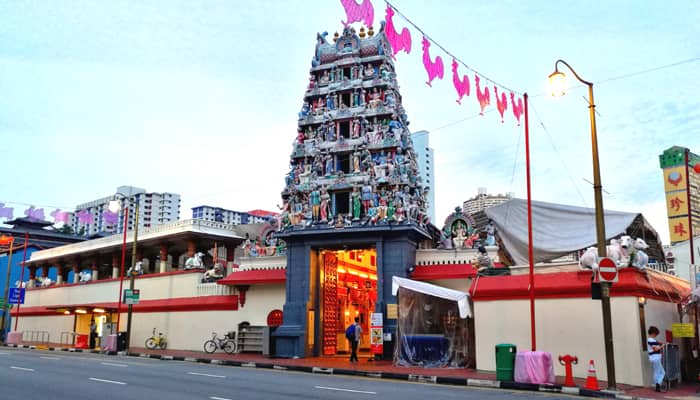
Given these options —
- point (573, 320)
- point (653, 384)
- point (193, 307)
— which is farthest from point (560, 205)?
point (193, 307)

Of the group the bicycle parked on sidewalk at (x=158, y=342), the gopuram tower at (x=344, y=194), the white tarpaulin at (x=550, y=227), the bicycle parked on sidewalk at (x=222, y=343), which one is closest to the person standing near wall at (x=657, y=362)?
the white tarpaulin at (x=550, y=227)

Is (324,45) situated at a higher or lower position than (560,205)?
higher

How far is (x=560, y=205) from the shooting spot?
2536cm

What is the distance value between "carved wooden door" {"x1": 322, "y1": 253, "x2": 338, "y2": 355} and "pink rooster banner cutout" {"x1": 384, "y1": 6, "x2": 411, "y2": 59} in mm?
14326

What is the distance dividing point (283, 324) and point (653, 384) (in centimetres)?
1617

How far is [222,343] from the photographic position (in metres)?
30.9

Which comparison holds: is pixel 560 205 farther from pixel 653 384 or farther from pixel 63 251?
pixel 63 251

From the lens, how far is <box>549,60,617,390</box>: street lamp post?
15.8 m

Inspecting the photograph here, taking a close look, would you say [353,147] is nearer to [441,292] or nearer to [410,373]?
[441,292]

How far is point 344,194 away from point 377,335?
25.0ft

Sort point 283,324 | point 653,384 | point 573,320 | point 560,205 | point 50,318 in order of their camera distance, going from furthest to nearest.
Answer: point 50,318
point 283,324
point 560,205
point 573,320
point 653,384

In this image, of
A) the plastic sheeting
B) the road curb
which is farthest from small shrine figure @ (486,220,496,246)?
the road curb

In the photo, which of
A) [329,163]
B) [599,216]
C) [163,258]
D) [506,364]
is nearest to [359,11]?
[599,216]

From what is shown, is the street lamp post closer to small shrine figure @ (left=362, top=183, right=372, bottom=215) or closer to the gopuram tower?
the gopuram tower
